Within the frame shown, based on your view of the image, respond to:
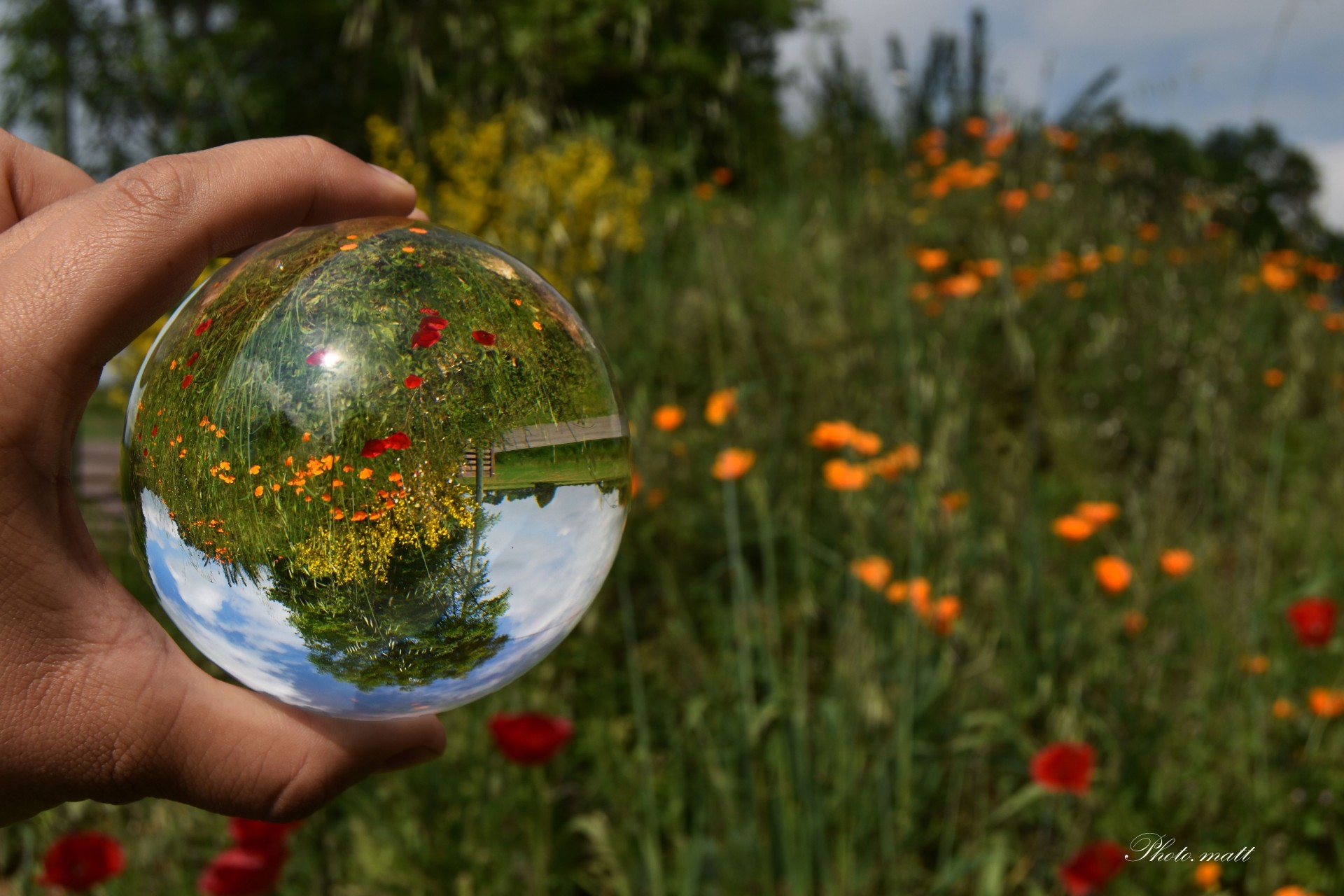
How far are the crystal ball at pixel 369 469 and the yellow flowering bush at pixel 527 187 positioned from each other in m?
1.14

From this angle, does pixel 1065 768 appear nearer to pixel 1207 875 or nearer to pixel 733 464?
pixel 1207 875

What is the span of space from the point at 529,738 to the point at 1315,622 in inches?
83.7

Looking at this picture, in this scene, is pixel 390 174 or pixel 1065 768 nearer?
pixel 390 174

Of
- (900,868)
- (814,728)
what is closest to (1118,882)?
(900,868)

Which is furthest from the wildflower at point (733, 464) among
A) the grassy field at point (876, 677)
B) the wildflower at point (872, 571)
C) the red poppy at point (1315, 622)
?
the red poppy at point (1315, 622)

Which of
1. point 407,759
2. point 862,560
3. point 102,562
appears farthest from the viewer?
point 862,560

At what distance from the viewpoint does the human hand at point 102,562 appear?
843mm

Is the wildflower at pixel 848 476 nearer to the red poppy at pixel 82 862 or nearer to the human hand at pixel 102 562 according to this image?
the human hand at pixel 102 562

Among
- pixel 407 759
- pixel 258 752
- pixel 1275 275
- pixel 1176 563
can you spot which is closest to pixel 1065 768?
pixel 1176 563

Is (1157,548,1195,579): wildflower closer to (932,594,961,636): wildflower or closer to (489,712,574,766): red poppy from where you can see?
(932,594,961,636): wildflower

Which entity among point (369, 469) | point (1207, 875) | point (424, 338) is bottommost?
point (1207, 875)

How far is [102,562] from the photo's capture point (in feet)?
3.13

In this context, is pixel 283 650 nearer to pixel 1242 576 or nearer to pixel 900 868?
pixel 900 868

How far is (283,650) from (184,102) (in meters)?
2.11
